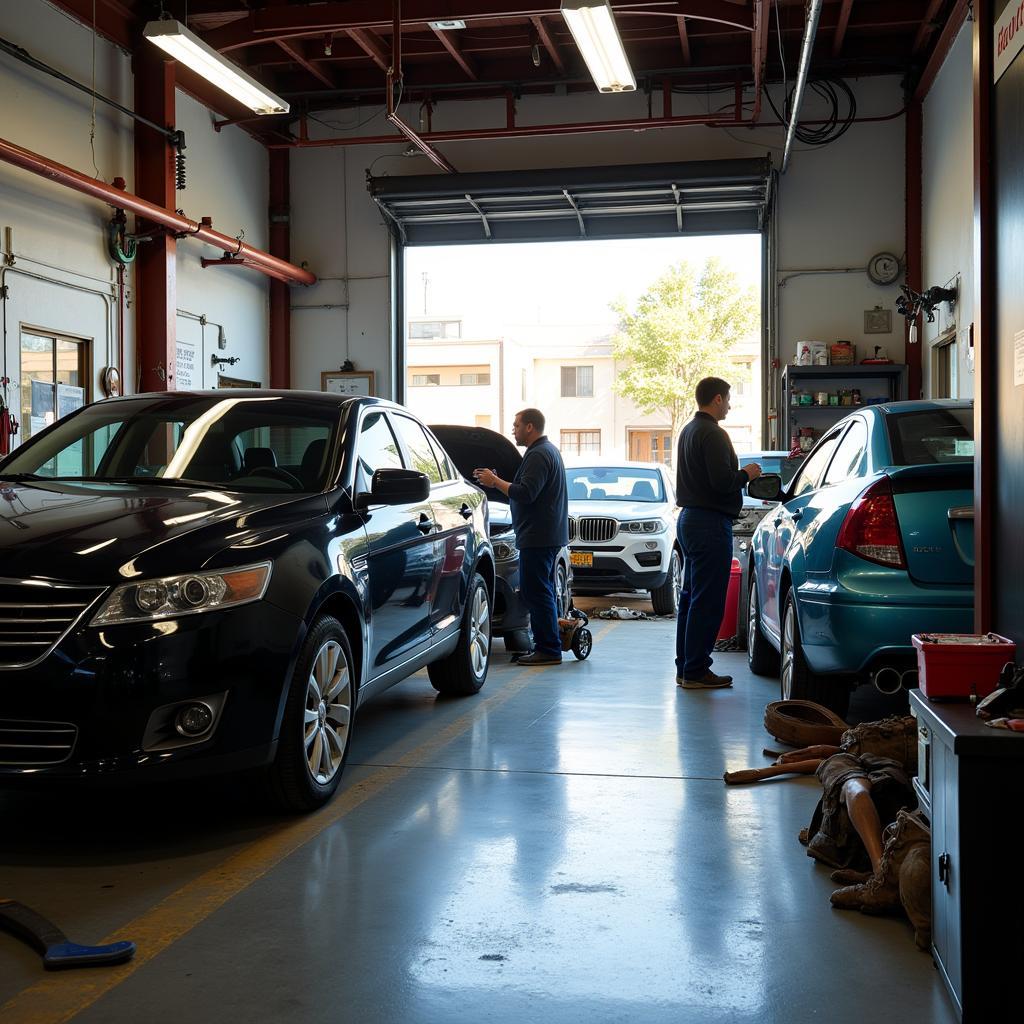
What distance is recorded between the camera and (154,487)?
4.79 m

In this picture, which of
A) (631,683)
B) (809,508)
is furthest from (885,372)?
(809,508)

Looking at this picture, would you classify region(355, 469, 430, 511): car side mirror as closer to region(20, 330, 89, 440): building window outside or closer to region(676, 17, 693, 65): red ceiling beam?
region(20, 330, 89, 440): building window outside

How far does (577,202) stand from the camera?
55.5 feet

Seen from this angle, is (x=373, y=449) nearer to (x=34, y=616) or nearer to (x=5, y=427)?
(x=34, y=616)

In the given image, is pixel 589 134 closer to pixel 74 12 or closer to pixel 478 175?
pixel 478 175

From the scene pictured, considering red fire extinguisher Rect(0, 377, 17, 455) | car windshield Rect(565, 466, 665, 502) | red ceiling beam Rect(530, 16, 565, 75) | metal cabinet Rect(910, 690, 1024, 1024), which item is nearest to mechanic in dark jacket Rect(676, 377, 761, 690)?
metal cabinet Rect(910, 690, 1024, 1024)

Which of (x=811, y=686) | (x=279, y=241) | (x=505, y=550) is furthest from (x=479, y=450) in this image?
(x=279, y=241)

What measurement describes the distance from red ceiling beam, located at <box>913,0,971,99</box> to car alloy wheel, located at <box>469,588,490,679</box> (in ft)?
27.7

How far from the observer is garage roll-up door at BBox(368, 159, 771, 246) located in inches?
625

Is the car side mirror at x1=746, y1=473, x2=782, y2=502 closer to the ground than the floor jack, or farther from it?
farther from it

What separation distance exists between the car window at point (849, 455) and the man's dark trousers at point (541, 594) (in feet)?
8.46

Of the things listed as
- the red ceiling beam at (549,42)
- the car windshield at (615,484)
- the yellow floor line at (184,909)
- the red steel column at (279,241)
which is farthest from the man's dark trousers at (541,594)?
the red steel column at (279,241)

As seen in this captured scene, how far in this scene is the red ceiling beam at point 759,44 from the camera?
38.7 ft

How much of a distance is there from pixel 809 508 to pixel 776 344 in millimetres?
11100
